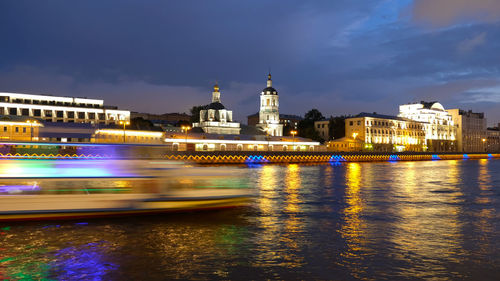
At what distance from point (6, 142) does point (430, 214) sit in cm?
1601

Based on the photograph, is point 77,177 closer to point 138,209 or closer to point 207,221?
point 138,209

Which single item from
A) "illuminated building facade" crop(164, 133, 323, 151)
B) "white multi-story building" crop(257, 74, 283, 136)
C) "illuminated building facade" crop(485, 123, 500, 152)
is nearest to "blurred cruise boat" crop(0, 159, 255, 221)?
"illuminated building facade" crop(164, 133, 323, 151)

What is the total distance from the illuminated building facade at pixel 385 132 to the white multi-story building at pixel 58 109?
66.9 metres

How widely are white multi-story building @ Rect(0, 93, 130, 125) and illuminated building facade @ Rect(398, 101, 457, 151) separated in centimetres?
9553

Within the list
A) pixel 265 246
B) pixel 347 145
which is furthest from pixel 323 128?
pixel 265 246

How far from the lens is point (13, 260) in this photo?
9078 mm

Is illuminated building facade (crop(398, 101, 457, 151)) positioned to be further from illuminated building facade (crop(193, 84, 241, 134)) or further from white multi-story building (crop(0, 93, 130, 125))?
white multi-story building (crop(0, 93, 130, 125))

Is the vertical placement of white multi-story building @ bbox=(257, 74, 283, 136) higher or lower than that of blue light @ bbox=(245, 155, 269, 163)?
higher

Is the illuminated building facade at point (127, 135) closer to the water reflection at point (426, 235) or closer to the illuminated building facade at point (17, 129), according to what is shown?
the illuminated building facade at point (17, 129)

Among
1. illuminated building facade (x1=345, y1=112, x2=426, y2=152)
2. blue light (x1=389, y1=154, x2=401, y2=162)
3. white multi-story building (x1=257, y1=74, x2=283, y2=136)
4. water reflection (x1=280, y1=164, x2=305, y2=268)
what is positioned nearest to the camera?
water reflection (x1=280, y1=164, x2=305, y2=268)

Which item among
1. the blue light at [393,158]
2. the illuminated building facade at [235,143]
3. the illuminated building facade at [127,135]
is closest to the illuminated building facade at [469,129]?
the blue light at [393,158]

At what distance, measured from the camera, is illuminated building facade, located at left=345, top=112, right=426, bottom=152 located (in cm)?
12581

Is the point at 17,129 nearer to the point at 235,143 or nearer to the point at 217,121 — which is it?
the point at 235,143

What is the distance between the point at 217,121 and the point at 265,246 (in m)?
113
